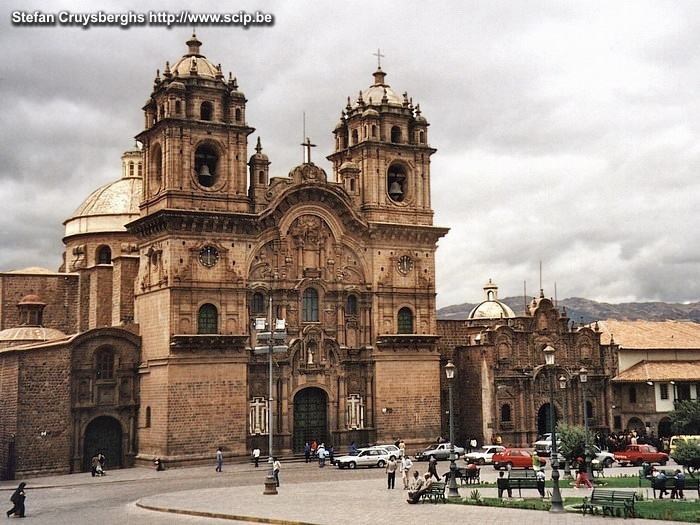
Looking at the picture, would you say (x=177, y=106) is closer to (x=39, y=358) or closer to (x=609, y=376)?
(x=39, y=358)

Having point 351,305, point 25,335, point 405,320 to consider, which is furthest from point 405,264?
point 25,335

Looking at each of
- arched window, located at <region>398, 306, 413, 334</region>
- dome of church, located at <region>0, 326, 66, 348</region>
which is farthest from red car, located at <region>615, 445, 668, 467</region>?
dome of church, located at <region>0, 326, 66, 348</region>

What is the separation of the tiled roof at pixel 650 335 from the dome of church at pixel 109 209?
3255 cm

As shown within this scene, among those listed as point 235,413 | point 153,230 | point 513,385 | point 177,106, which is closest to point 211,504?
point 235,413

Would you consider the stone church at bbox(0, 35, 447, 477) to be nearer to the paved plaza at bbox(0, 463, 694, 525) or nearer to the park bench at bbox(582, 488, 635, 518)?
the paved plaza at bbox(0, 463, 694, 525)

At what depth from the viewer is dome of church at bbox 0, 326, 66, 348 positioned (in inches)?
2035

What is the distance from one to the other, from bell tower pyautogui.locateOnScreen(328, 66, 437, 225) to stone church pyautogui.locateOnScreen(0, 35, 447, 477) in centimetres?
10

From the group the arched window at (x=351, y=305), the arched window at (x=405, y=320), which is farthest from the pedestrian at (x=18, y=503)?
the arched window at (x=405, y=320)

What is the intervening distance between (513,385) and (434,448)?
28.4 feet

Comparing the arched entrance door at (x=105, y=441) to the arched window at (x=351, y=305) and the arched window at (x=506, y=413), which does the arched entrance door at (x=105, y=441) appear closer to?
the arched window at (x=351, y=305)

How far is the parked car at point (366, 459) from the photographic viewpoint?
45875 mm

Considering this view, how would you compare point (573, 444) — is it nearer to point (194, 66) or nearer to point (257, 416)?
point (257, 416)

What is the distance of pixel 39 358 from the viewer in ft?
152

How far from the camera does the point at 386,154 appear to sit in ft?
182
